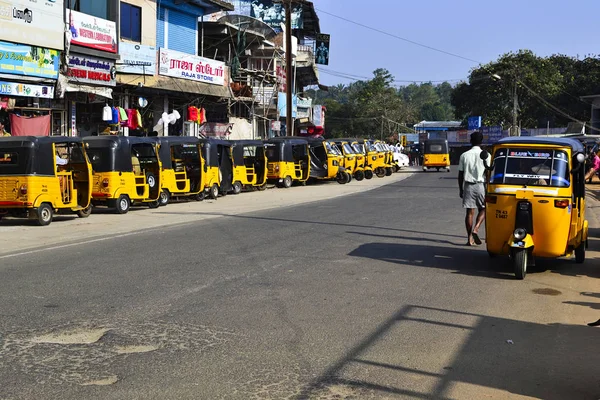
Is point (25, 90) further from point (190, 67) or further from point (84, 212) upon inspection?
point (190, 67)

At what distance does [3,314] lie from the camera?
729 cm

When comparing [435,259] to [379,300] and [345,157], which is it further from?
[345,157]

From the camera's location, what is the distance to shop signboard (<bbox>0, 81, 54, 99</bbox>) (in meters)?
21.8

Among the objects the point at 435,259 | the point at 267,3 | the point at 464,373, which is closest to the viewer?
the point at 464,373

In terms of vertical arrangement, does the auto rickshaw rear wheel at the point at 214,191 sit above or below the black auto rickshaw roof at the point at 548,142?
below

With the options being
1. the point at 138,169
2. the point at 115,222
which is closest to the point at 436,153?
the point at 138,169

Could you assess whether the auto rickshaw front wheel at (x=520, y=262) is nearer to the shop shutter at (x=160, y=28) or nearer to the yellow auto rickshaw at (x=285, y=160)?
the yellow auto rickshaw at (x=285, y=160)

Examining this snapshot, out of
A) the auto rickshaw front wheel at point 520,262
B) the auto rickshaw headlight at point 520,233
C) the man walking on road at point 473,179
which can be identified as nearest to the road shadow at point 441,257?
the auto rickshaw front wheel at point 520,262

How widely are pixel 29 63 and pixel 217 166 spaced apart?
24.3 feet

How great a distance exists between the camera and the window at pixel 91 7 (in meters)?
26.2

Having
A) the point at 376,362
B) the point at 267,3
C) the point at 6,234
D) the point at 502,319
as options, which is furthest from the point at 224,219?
the point at 267,3

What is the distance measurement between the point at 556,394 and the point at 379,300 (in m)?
3.21

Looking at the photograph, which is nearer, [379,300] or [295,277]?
[379,300]

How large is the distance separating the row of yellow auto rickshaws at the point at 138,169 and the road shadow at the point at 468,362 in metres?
11.5
